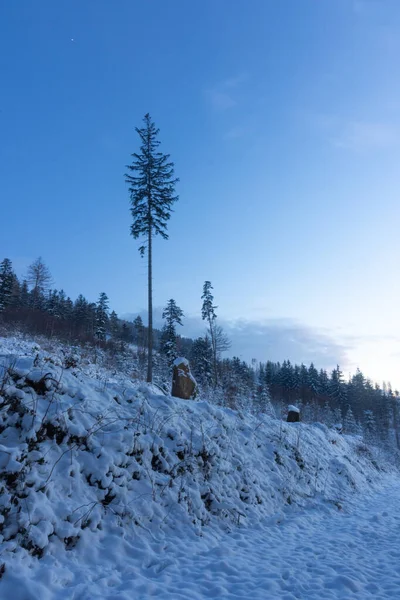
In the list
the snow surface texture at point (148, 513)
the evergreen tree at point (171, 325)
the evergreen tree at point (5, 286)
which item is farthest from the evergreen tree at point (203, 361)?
the snow surface texture at point (148, 513)

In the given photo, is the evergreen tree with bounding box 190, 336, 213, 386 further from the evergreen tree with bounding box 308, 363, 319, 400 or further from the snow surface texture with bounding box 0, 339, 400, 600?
the snow surface texture with bounding box 0, 339, 400, 600

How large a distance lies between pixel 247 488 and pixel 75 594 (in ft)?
15.6

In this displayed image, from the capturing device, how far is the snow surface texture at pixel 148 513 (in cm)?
376

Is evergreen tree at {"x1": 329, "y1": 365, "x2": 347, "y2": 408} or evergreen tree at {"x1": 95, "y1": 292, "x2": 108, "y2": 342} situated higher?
evergreen tree at {"x1": 95, "y1": 292, "x2": 108, "y2": 342}

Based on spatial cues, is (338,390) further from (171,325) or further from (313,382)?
(171,325)

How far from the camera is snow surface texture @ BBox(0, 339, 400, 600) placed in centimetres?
376

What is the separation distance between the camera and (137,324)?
72062 millimetres

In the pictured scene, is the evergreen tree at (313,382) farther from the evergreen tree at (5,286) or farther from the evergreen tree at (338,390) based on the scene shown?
the evergreen tree at (5,286)

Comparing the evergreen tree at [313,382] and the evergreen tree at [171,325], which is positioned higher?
the evergreen tree at [171,325]

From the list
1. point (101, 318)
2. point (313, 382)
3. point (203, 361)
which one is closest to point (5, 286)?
point (101, 318)

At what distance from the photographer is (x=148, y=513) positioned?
516cm

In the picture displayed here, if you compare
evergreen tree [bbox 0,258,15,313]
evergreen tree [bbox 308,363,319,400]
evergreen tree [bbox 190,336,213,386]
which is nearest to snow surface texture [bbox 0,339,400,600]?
evergreen tree [bbox 190,336,213,386]

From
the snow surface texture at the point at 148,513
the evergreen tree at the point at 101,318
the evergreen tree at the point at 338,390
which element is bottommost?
the evergreen tree at the point at 338,390

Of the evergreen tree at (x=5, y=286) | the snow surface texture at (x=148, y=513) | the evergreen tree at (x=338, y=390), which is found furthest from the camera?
the evergreen tree at (x=338, y=390)
